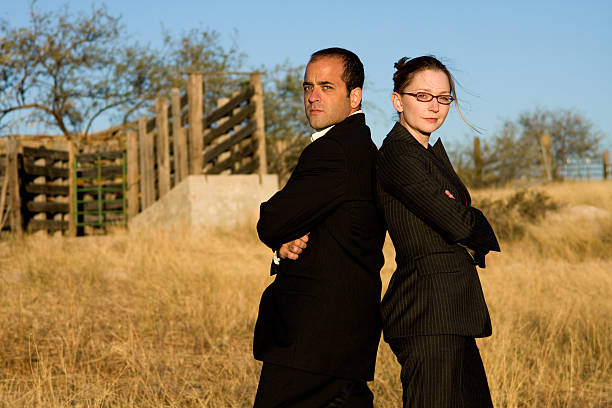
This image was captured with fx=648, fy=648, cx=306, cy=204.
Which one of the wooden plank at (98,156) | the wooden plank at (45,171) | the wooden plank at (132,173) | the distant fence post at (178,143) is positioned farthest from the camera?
the wooden plank at (98,156)

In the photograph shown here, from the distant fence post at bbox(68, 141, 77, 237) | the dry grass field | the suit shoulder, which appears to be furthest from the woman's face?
the distant fence post at bbox(68, 141, 77, 237)

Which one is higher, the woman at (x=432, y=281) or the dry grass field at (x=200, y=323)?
the woman at (x=432, y=281)

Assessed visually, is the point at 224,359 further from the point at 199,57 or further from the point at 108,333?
the point at 199,57

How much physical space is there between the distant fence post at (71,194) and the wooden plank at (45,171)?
0.19m

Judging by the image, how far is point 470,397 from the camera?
2314 mm

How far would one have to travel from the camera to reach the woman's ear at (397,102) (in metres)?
2.53

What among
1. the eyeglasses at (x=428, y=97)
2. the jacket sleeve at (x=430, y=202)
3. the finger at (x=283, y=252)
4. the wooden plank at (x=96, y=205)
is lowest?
the wooden plank at (x=96, y=205)

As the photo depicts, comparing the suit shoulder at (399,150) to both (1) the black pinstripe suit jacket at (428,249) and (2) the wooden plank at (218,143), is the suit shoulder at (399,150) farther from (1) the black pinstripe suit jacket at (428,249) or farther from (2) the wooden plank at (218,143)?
(2) the wooden plank at (218,143)

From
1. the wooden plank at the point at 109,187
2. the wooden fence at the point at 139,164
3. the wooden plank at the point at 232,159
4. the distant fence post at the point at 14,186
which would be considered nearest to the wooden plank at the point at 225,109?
the wooden fence at the point at 139,164

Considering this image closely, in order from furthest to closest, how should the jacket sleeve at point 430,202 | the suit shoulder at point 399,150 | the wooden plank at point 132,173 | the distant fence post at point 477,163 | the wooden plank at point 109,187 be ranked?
the distant fence post at point 477,163
the wooden plank at point 109,187
the wooden plank at point 132,173
the suit shoulder at point 399,150
the jacket sleeve at point 430,202

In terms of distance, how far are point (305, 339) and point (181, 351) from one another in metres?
3.36

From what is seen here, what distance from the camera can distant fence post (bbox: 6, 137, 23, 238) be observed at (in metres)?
14.6

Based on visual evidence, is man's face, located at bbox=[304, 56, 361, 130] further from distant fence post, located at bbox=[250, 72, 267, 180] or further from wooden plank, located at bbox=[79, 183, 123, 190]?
wooden plank, located at bbox=[79, 183, 123, 190]

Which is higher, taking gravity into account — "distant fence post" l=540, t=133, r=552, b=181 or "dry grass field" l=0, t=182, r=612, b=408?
"distant fence post" l=540, t=133, r=552, b=181
